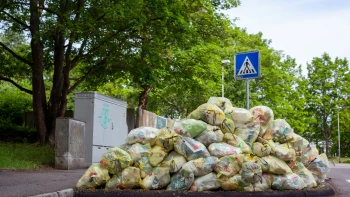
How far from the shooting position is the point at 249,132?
8.19 meters

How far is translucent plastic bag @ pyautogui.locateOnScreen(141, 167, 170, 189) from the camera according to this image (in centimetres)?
741

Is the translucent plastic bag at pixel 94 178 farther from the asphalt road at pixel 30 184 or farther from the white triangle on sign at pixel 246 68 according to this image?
the white triangle on sign at pixel 246 68

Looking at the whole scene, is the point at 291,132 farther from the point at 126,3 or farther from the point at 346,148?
the point at 346,148

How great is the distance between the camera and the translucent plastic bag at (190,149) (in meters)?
7.50

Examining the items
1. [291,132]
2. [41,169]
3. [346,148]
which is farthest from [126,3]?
[346,148]

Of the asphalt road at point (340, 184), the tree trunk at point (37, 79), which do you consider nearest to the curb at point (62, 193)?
the asphalt road at point (340, 184)

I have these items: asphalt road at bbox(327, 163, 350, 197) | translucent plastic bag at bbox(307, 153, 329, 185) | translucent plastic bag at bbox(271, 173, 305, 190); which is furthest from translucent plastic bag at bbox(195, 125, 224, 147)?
asphalt road at bbox(327, 163, 350, 197)

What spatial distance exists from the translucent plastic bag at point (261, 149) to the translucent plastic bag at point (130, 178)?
2134 mm

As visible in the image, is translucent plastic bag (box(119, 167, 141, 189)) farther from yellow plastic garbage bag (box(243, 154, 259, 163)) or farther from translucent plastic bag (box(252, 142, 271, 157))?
translucent plastic bag (box(252, 142, 271, 157))

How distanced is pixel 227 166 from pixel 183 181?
764mm

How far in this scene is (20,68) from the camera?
1938 centimetres

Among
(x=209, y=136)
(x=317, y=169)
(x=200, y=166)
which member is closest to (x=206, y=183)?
(x=200, y=166)

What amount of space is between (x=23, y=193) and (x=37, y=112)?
367 inches

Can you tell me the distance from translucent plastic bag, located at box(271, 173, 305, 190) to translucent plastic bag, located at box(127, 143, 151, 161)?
2.25m
